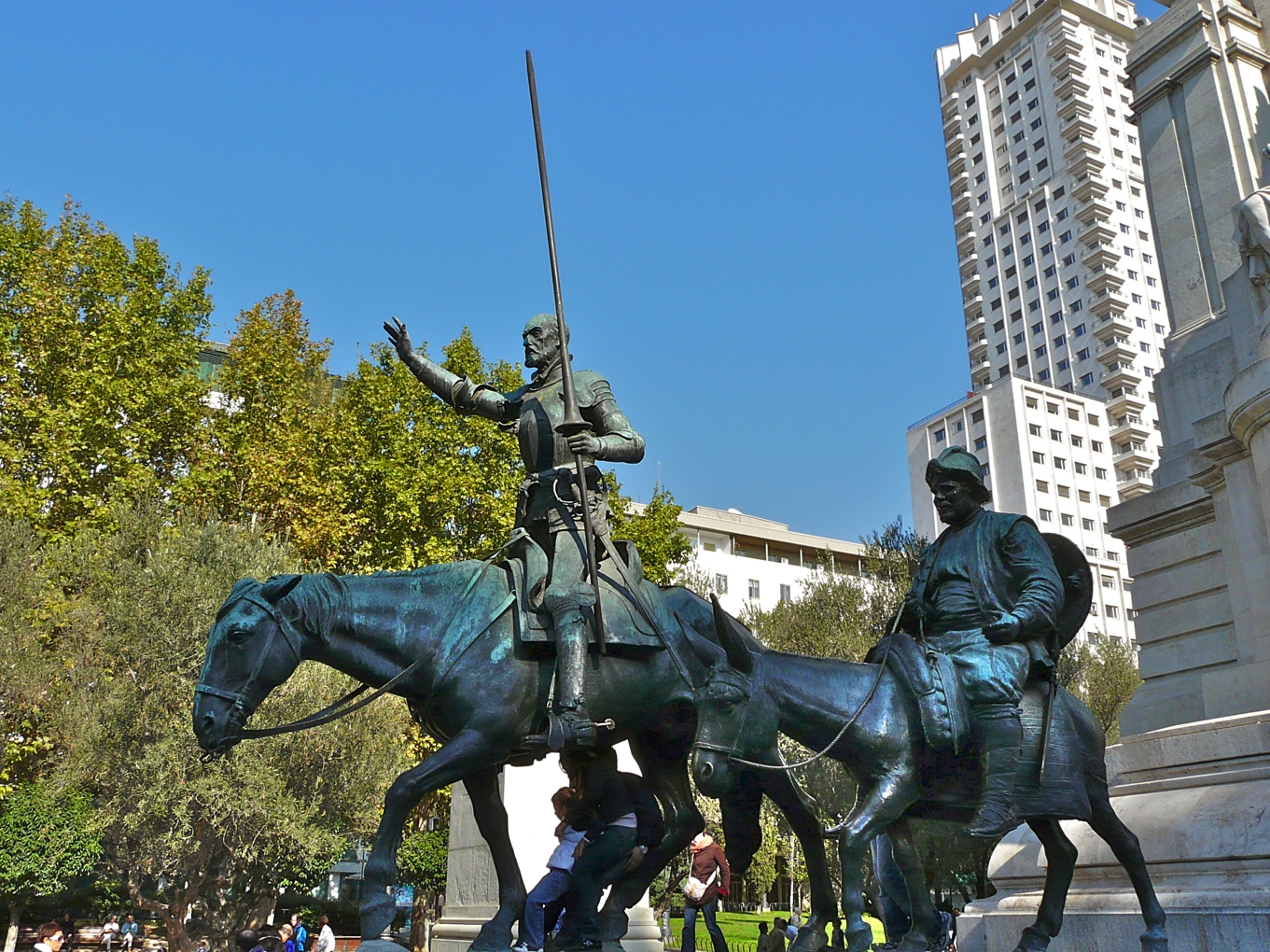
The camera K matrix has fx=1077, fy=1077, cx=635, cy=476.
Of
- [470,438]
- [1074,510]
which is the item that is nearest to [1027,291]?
[1074,510]

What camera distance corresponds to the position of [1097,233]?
84375 mm

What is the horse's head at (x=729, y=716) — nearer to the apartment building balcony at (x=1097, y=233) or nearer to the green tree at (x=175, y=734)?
the green tree at (x=175, y=734)

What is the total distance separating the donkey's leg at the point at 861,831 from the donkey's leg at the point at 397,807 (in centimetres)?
213

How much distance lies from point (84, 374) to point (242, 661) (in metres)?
24.4

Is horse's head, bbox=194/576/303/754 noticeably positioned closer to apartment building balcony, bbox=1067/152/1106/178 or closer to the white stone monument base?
the white stone monument base

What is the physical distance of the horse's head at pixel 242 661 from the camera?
6.36m

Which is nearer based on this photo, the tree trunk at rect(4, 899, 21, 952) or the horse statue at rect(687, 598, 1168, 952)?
the horse statue at rect(687, 598, 1168, 952)

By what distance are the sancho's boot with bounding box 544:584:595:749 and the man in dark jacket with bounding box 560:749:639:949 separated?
21.1 inches

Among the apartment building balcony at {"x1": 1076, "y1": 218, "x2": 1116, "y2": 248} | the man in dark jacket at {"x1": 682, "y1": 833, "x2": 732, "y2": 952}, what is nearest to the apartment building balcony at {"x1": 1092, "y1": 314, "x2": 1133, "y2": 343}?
the apartment building balcony at {"x1": 1076, "y1": 218, "x2": 1116, "y2": 248}

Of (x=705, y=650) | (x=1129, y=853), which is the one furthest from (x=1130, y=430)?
(x=705, y=650)

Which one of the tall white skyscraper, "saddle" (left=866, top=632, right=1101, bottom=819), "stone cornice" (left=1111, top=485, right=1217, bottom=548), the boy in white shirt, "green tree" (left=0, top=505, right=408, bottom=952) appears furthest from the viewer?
the tall white skyscraper

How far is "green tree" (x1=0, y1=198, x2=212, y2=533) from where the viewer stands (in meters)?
26.8

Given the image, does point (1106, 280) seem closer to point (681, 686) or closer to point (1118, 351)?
point (1118, 351)

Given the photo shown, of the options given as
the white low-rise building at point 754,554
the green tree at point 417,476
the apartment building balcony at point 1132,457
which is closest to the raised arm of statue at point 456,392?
the green tree at point 417,476
